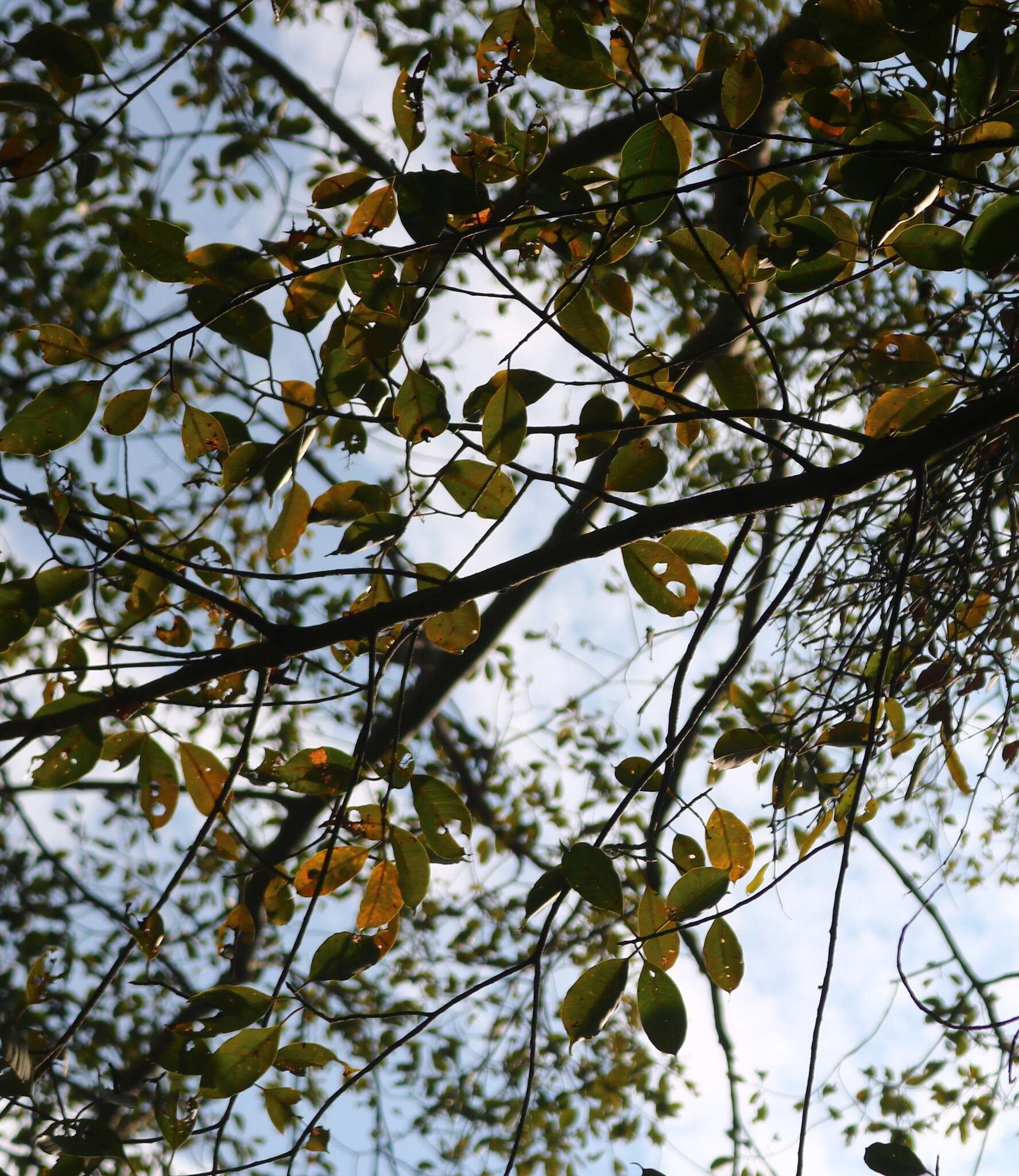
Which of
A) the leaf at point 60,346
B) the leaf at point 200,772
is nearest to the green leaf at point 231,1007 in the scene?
the leaf at point 200,772

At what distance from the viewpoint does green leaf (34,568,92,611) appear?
41.9 inches

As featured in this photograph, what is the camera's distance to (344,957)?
91 centimetres

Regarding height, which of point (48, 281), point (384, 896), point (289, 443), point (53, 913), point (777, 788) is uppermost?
point (48, 281)

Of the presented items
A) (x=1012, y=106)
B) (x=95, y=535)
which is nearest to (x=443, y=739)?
(x=95, y=535)

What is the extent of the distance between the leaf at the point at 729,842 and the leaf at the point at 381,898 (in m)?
0.37

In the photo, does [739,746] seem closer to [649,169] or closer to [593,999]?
[593,999]

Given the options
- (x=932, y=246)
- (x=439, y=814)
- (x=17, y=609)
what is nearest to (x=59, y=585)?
(x=17, y=609)

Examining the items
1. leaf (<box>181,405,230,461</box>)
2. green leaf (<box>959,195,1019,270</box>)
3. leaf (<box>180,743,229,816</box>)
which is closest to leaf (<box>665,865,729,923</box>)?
leaf (<box>180,743,229,816</box>)

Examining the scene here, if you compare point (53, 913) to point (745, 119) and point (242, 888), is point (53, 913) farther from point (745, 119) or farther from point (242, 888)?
point (745, 119)

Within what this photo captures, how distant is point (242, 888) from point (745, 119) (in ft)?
3.34

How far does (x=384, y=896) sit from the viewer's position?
987mm

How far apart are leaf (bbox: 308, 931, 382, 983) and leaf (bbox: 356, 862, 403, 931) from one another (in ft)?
0.15

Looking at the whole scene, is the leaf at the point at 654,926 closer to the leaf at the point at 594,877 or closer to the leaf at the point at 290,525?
the leaf at the point at 594,877

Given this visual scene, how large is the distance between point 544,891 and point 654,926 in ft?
0.43
